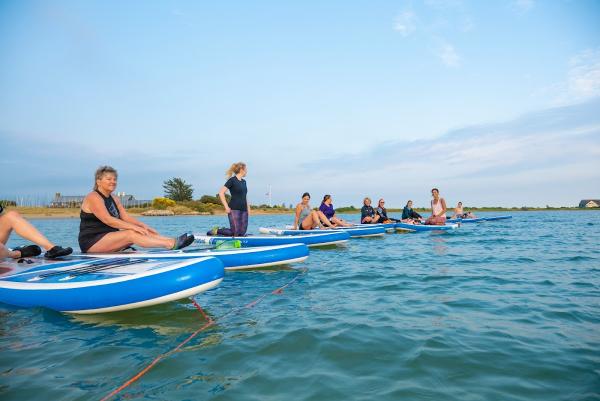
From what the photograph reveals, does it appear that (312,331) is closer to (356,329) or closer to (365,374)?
(356,329)

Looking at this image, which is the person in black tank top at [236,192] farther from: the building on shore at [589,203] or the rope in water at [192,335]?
→ the building on shore at [589,203]

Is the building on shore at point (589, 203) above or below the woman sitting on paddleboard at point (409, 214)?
above

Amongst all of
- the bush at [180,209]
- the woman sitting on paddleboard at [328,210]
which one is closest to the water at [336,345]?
the woman sitting on paddleboard at [328,210]

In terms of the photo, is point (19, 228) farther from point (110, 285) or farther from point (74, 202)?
point (74, 202)

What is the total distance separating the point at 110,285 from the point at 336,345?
287cm

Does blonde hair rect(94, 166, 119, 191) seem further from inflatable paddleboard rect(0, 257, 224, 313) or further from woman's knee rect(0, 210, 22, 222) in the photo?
inflatable paddleboard rect(0, 257, 224, 313)

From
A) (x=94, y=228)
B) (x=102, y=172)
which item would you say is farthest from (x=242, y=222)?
(x=102, y=172)

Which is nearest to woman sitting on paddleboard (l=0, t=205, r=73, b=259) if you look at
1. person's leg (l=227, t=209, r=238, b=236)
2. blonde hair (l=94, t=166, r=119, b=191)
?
blonde hair (l=94, t=166, r=119, b=191)

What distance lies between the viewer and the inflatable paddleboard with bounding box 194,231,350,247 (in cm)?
984

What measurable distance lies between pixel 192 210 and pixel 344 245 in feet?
164

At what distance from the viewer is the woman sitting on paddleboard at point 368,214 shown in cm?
1748

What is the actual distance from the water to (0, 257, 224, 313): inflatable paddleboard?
21cm

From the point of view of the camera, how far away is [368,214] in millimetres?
17844

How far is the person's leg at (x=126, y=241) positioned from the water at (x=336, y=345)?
3.74 feet
